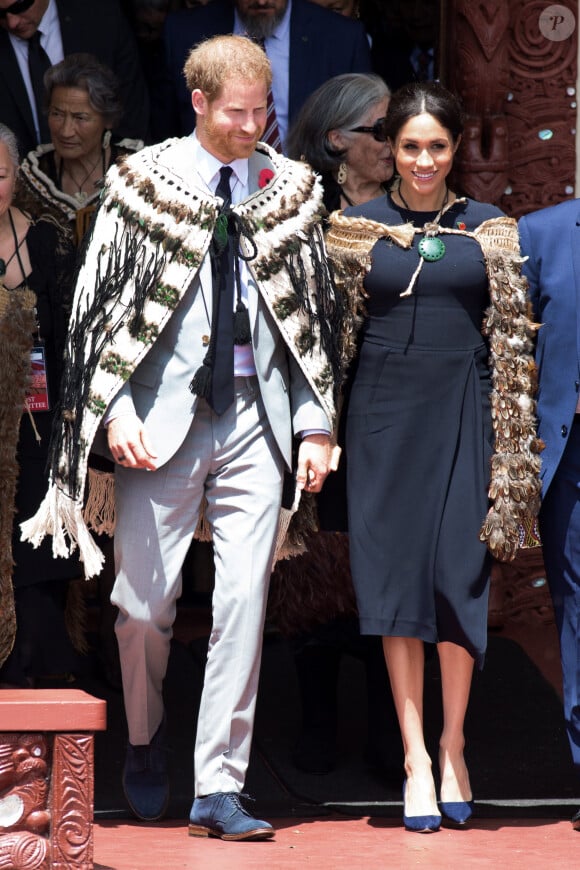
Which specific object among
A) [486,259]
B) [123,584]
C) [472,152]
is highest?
[472,152]

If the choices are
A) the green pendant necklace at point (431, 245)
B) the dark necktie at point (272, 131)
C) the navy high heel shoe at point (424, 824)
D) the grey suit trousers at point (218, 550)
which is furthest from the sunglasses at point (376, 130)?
the navy high heel shoe at point (424, 824)

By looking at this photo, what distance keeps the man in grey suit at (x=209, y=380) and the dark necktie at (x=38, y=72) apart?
1.69 m

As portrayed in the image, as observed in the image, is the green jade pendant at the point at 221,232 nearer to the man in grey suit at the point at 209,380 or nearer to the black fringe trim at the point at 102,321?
the man in grey suit at the point at 209,380

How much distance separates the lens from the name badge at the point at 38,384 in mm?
5320

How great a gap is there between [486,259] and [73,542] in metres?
1.33

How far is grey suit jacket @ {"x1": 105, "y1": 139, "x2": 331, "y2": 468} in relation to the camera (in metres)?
4.69

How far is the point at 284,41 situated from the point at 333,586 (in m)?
2.07

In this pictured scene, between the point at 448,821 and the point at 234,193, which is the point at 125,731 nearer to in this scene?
the point at 448,821

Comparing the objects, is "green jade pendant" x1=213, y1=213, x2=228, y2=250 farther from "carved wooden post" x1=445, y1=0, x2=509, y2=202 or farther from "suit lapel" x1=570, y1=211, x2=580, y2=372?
"carved wooden post" x1=445, y1=0, x2=509, y2=202

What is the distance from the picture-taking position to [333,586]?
5.43 meters

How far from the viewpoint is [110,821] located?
489cm

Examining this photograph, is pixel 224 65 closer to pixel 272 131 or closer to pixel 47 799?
pixel 272 131

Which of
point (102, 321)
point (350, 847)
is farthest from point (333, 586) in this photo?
point (102, 321)

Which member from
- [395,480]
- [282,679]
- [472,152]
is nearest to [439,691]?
[282,679]
